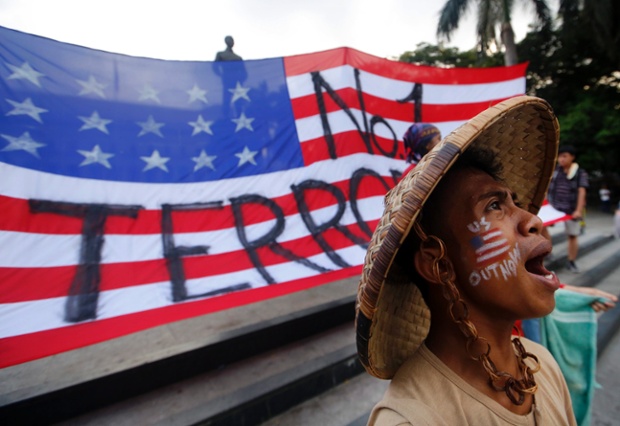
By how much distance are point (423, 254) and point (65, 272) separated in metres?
1.81

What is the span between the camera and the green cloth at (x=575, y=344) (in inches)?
54.2

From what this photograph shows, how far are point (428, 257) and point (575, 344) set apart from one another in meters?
1.21

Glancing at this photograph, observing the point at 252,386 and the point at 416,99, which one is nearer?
the point at 252,386

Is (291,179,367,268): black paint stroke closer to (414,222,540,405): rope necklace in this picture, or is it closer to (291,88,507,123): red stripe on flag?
(291,88,507,123): red stripe on flag

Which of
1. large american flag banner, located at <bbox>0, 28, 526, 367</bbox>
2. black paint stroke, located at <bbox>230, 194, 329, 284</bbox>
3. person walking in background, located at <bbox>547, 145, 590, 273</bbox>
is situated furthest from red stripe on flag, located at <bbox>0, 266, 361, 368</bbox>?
person walking in background, located at <bbox>547, 145, 590, 273</bbox>

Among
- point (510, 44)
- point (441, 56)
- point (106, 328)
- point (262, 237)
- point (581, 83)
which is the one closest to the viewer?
point (106, 328)

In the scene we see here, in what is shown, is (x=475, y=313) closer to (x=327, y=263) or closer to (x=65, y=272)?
(x=327, y=263)

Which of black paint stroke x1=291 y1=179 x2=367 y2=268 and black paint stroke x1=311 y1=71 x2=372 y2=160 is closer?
black paint stroke x1=291 y1=179 x2=367 y2=268

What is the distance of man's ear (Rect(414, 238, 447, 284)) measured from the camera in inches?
30.7

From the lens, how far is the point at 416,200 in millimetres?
637

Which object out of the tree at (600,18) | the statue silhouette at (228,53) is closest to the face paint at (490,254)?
the statue silhouette at (228,53)

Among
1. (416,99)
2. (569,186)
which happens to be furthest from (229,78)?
(569,186)

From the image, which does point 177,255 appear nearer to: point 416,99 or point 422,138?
point 422,138

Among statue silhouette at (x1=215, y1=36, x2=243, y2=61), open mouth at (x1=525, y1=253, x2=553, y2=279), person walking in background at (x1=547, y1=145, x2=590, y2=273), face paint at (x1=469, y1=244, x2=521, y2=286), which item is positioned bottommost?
person walking in background at (x1=547, y1=145, x2=590, y2=273)
